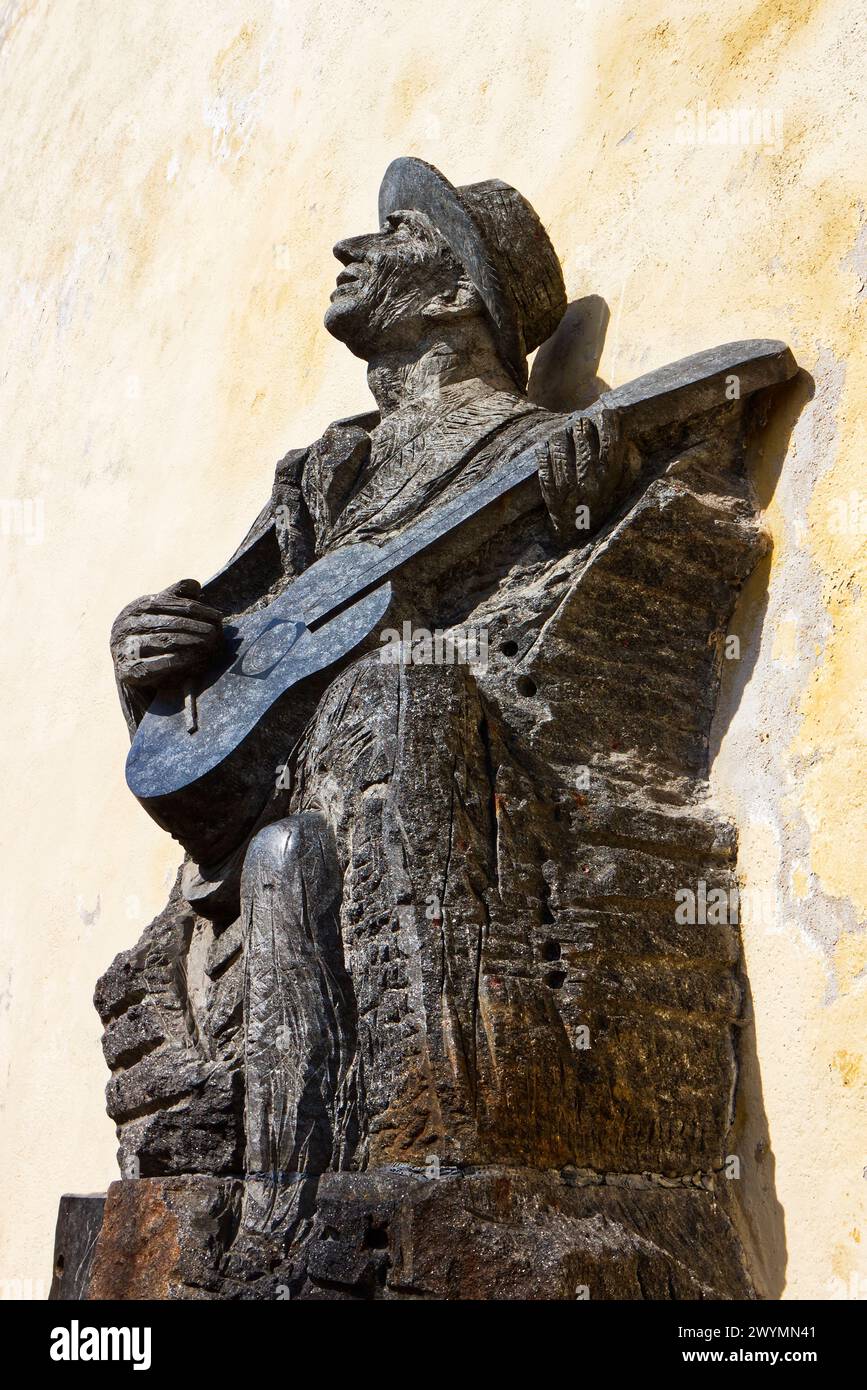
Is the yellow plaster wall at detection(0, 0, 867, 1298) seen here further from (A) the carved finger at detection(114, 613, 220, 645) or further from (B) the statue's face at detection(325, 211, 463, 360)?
(A) the carved finger at detection(114, 613, 220, 645)

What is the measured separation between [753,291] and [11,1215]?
2842mm

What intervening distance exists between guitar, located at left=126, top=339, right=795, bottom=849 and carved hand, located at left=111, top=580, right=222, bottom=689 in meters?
0.05

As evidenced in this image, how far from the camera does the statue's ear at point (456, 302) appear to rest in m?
3.06

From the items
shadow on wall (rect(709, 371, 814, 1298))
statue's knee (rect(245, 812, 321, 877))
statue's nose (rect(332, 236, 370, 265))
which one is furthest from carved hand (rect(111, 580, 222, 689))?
shadow on wall (rect(709, 371, 814, 1298))

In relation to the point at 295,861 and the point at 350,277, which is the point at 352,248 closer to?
the point at 350,277

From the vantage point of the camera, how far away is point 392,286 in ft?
10.1

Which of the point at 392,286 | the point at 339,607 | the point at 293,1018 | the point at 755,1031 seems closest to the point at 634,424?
the point at 339,607

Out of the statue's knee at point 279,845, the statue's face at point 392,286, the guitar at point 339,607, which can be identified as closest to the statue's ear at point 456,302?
the statue's face at point 392,286

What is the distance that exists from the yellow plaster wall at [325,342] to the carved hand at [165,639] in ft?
2.85

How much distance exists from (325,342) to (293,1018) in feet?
7.63

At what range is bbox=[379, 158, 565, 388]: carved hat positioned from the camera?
3014 millimetres

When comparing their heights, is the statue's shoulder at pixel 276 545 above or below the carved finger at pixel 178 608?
above

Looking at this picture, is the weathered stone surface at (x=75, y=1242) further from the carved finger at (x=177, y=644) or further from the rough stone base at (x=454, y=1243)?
the carved finger at (x=177, y=644)

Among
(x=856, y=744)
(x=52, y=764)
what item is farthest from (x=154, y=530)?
(x=856, y=744)
